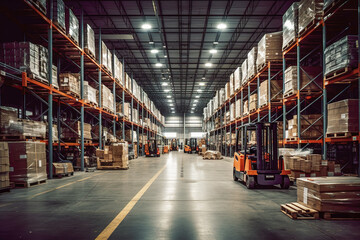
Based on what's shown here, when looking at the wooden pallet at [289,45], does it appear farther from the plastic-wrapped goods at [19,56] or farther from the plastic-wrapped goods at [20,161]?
the plastic-wrapped goods at [20,161]

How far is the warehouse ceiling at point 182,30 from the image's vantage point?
14203 mm

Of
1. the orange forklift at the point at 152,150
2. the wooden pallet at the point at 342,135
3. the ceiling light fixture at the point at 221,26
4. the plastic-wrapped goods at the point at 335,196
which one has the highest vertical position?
the ceiling light fixture at the point at 221,26

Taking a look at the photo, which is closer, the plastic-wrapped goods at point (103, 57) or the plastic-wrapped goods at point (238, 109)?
the plastic-wrapped goods at point (103, 57)

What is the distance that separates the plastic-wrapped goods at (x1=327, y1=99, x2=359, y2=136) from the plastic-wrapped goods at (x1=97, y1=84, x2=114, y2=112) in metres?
10.8

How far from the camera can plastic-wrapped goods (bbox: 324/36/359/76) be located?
684 cm

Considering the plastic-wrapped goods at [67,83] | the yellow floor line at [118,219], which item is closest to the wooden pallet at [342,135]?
the yellow floor line at [118,219]

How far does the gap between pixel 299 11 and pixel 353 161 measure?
553cm

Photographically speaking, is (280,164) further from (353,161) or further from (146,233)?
(146,233)

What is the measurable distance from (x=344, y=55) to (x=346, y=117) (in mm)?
1606

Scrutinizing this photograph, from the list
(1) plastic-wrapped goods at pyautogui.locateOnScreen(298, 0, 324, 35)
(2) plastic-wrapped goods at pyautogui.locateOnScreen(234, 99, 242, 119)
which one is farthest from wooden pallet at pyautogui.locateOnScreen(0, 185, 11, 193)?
(2) plastic-wrapped goods at pyautogui.locateOnScreen(234, 99, 242, 119)

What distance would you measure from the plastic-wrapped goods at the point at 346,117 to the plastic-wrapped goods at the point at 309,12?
9.78ft

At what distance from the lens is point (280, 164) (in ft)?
23.5

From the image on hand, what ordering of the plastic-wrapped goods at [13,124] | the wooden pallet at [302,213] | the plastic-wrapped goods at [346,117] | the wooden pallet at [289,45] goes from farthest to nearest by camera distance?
1. the wooden pallet at [289,45]
2. the plastic-wrapped goods at [13,124]
3. the plastic-wrapped goods at [346,117]
4. the wooden pallet at [302,213]

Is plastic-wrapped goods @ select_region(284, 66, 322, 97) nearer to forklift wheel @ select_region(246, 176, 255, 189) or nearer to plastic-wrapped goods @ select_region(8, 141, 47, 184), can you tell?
forklift wheel @ select_region(246, 176, 255, 189)
